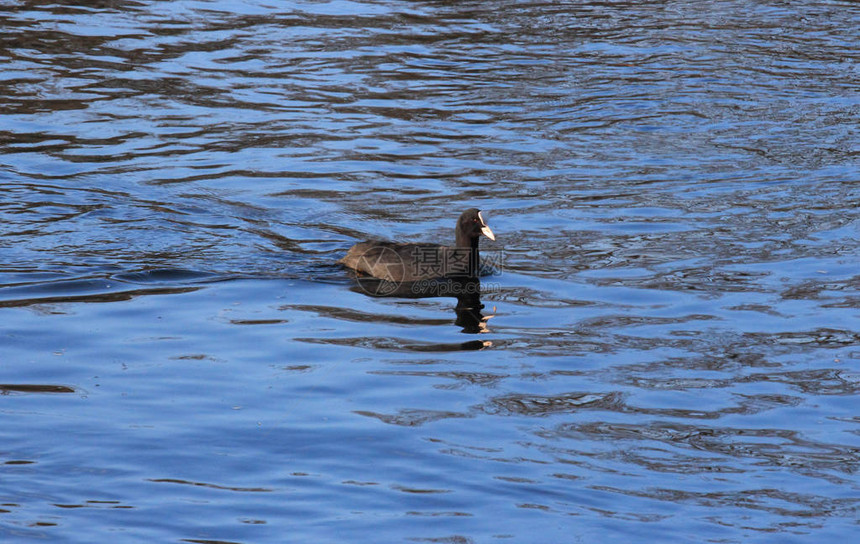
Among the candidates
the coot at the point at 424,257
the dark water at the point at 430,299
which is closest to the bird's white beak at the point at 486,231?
the coot at the point at 424,257

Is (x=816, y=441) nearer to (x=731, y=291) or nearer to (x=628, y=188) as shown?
(x=731, y=291)

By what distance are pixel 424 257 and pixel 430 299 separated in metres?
0.39

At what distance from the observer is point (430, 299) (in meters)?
10.9

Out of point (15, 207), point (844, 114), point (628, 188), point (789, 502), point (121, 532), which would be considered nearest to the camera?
point (121, 532)

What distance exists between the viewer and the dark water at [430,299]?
691 cm

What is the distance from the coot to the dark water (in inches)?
9.8

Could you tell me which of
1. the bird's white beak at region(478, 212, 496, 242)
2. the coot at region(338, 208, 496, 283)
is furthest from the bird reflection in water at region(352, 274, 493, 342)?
the bird's white beak at region(478, 212, 496, 242)

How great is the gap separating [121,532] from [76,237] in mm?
5734

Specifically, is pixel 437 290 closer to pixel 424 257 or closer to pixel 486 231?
pixel 424 257

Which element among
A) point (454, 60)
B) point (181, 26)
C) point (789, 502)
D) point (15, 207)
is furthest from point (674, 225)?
point (181, 26)

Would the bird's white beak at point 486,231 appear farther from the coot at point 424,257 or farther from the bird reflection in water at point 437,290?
the bird reflection in water at point 437,290

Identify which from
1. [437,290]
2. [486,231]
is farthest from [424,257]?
[486,231]

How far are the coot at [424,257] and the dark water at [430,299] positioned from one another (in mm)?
249

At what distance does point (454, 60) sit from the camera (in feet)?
64.8
